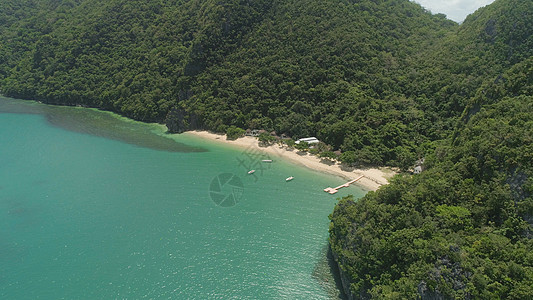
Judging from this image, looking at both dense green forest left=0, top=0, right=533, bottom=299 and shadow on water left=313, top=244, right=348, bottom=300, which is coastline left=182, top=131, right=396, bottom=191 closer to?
dense green forest left=0, top=0, right=533, bottom=299

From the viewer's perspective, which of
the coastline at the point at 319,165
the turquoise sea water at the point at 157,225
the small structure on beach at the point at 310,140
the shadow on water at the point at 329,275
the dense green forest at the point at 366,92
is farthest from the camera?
the small structure on beach at the point at 310,140

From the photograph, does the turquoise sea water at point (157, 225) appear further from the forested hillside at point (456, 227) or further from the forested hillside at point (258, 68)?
the forested hillside at point (258, 68)

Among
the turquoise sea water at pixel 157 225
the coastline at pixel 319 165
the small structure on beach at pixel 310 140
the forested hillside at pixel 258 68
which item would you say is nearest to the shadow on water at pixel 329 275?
the turquoise sea water at pixel 157 225

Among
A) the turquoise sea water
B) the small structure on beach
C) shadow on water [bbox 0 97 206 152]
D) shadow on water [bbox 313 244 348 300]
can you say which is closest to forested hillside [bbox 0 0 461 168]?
the small structure on beach

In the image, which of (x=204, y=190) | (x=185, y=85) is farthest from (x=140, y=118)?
(x=204, y=190)

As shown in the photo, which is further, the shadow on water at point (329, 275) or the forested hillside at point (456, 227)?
the shadow on water at point (329, 275)

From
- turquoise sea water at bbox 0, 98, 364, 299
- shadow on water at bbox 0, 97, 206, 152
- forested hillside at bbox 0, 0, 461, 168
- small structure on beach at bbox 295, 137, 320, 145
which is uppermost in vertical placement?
forested hillside at bbox 0, 0, 461, 168
